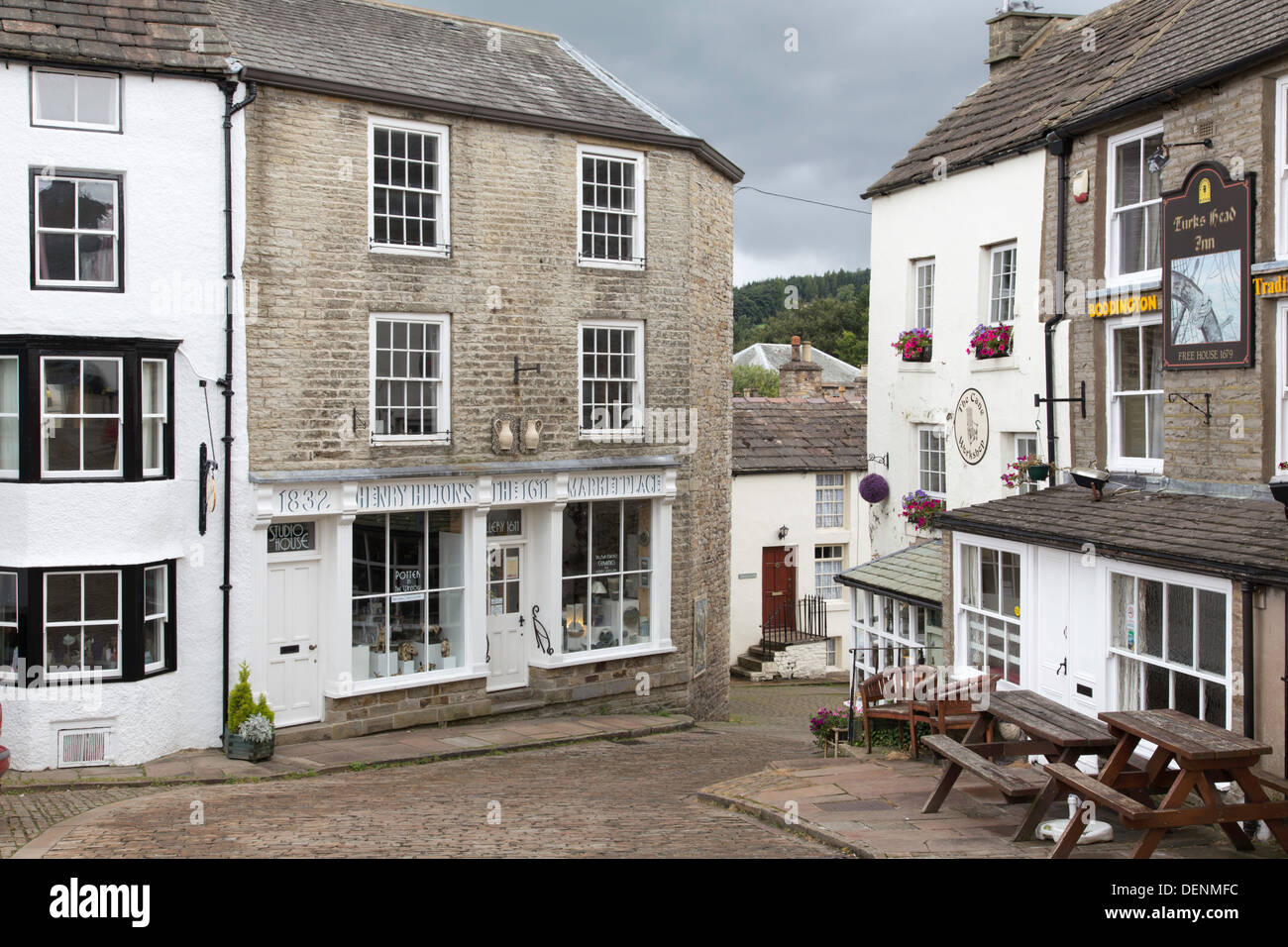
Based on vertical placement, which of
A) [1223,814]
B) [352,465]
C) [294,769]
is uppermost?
[352,465]

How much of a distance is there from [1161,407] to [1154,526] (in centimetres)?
214

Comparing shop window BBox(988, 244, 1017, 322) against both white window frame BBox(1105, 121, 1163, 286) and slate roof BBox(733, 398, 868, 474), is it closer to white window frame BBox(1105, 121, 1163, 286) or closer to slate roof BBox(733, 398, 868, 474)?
white window frame BBox(1105, 121, 1163, 286)

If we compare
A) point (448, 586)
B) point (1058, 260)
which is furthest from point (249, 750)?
point (1058, 260)

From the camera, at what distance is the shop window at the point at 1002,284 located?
1680cm

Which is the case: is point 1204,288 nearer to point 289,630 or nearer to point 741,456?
point 289,630

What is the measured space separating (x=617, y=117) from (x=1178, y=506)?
410 inches

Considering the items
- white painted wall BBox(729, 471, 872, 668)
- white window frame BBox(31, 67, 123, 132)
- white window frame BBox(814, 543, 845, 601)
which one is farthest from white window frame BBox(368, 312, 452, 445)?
white window frame BBox(814, 543, 845, 601)

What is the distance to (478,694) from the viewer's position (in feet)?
58.4

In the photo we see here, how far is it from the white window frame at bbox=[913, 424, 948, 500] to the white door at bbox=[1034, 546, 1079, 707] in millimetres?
5245

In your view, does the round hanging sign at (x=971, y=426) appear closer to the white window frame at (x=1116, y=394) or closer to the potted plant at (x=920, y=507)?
the potted plant at (x=920, y=507)

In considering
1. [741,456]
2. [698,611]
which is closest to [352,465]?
[698,611]

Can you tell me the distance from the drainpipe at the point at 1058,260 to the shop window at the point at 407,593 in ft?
26.2

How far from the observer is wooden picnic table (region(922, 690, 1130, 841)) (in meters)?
9.60

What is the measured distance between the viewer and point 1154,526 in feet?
38.9
